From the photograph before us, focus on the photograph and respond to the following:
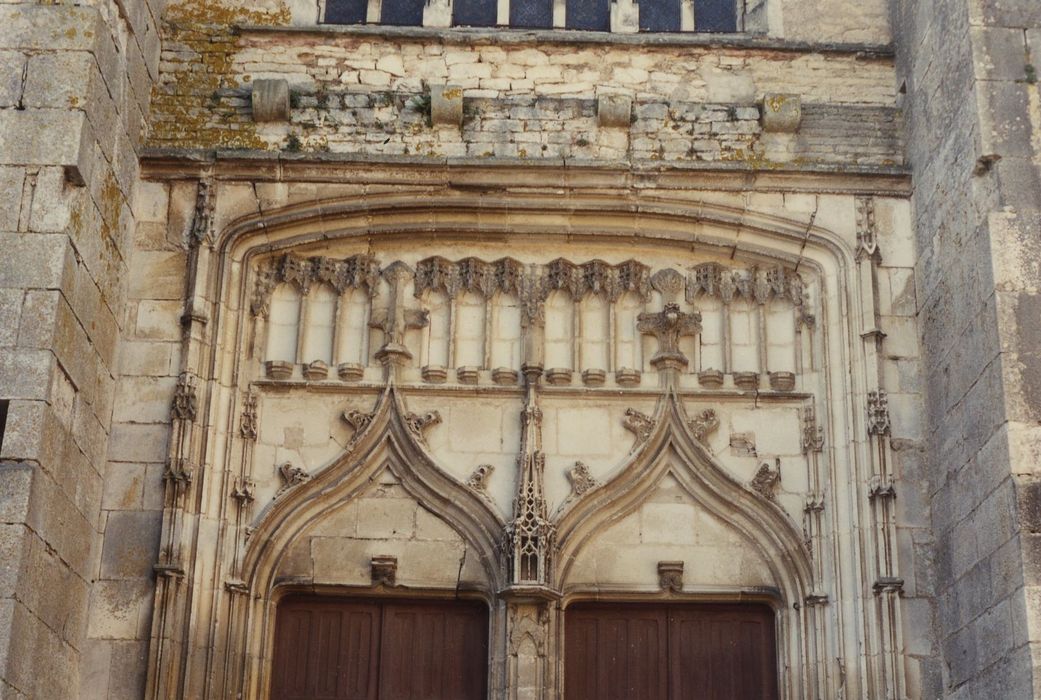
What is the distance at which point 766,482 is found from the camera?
29.9 feet

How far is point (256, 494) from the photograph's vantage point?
905 centimetres

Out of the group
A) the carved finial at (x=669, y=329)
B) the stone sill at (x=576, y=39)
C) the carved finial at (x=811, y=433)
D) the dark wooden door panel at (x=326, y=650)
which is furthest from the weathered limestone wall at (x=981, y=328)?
the dark wooden door panel at (x=326, y=650)

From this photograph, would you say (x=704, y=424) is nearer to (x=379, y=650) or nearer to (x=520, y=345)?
(x=520, y=345)

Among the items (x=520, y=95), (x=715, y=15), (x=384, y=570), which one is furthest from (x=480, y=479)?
(x=715, y=15)

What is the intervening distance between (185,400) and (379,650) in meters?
1.89

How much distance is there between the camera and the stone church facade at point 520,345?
825 cm

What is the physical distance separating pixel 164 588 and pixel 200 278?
1968 mm

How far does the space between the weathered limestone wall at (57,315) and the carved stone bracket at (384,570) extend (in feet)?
4.75

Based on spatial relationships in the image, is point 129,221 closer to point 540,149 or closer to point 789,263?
point 540,149

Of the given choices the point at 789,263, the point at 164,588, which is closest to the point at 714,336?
the point at 789,263

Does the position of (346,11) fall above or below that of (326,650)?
above

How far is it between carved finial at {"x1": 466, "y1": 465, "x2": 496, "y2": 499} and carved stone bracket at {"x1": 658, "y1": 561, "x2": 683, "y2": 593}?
114cm

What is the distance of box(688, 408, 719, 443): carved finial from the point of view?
9266 mm

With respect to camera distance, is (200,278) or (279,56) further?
(279,56)
